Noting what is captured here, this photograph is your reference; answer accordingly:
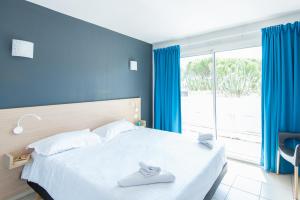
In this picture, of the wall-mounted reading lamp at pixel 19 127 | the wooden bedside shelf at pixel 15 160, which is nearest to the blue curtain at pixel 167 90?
the wall-mounted reading lamp at pixel 19 127

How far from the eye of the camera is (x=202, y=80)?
3791 millimetres

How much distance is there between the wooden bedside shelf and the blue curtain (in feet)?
9.03

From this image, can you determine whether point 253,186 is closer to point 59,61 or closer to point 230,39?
point 230,39

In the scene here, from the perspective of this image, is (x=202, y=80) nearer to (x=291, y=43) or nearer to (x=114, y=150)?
(x=291, y=43)

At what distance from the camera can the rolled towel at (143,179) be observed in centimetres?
136

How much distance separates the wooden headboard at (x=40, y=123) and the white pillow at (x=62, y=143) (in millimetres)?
190

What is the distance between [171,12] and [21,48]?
6.85ft

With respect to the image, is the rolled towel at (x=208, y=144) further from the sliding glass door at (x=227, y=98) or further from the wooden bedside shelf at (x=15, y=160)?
the wooden bedside shelf at (x=15, y=160)

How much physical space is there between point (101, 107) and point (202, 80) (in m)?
2.30

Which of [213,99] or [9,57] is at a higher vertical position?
[9,57]

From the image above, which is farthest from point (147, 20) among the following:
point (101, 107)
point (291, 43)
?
point (291, 43)

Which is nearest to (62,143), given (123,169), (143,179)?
(123,169)

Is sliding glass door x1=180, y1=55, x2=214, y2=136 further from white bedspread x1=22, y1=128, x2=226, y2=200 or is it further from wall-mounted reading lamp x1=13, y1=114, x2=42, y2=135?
wall-mounted reading lamp x1=13, y1=114, x2=42, y2=135

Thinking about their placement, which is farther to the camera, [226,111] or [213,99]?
[226,111]
